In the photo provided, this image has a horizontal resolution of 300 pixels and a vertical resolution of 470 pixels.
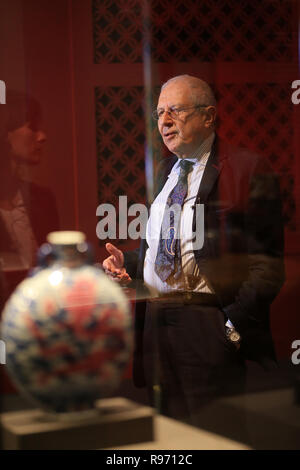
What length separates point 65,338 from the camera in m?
1.19

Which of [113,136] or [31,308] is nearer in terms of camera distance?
[31,308]

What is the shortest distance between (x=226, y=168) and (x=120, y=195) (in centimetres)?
28

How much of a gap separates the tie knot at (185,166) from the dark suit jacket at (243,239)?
0.07 feet

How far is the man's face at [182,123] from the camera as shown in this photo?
145cm

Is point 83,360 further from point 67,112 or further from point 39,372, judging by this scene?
point 67,112

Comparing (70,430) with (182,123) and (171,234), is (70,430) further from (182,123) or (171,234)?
(182,123)

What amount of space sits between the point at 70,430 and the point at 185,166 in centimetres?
61

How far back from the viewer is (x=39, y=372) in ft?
3.91

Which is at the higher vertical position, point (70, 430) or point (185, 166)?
point (185, 166)

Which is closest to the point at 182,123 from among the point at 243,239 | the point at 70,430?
the point at 243,239

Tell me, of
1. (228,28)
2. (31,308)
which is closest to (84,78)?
(228,28)

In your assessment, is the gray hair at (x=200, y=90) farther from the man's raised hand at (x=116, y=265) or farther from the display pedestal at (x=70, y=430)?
the display pedestal at (x=70, y=430)

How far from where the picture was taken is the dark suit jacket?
151 centimetres

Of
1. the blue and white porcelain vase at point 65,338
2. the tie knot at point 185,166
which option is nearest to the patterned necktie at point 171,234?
the tie knot at point 185,166
